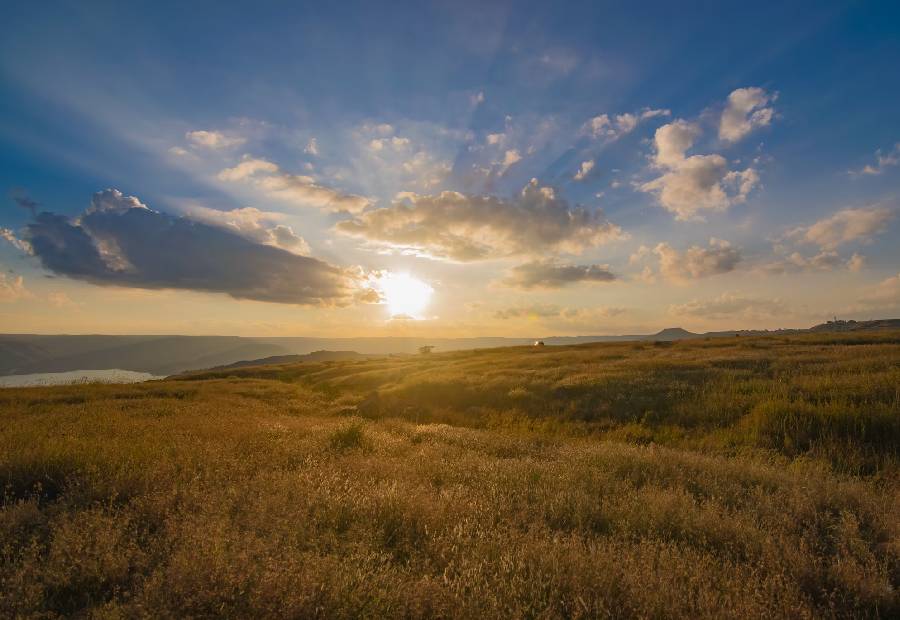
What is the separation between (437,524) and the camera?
4680 millimetres

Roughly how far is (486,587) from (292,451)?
5.41 meters

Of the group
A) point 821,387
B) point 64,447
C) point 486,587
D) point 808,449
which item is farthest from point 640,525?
point 821,387

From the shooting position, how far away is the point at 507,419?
1514 centimetres

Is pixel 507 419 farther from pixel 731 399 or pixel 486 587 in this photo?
pixel 486 587

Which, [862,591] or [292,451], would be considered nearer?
[862,591]

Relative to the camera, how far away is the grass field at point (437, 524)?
127 inches

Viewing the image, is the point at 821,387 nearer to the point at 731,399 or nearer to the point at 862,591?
the point at 731,399

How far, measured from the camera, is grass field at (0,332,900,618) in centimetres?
323

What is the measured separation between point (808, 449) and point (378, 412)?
13978 mm

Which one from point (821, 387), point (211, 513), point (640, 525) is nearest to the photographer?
point (211, 513)

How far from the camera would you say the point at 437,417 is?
16.8m

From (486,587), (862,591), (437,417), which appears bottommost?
(437,417)

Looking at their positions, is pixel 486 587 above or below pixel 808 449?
above

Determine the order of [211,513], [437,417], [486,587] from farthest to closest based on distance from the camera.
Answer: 1. [437,417]
2. [211,513]
3. [486,587]
